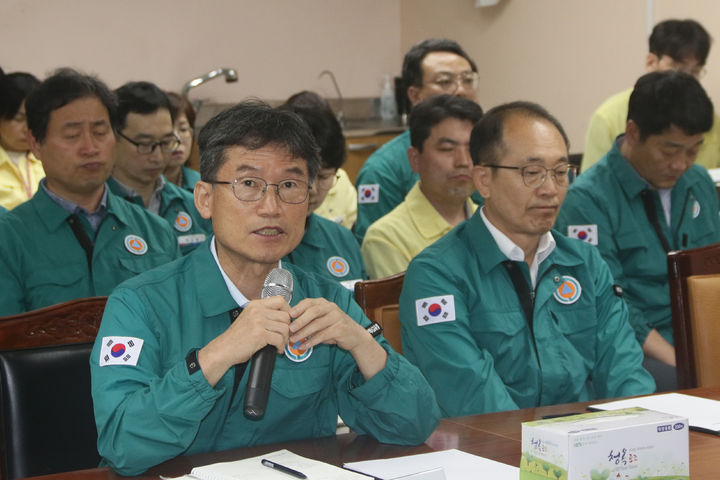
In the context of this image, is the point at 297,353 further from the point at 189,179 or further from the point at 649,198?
the point at 189,179

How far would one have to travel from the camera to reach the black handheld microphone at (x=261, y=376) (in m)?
1.42

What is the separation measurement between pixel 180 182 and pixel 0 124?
0.92 meters

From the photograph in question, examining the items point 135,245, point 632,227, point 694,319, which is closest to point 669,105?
point 632,227

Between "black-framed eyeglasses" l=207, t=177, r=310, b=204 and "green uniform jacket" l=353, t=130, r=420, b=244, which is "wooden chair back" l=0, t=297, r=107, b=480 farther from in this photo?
"green uniform jacket" l=353, t=130, r=420, b=244

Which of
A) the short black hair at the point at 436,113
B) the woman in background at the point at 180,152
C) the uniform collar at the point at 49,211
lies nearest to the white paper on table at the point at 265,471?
the uniform collar at the point at 49,211

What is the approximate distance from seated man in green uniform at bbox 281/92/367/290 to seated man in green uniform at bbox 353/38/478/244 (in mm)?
697

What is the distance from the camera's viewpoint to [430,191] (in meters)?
3.43

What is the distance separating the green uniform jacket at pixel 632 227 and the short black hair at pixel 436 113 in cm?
46

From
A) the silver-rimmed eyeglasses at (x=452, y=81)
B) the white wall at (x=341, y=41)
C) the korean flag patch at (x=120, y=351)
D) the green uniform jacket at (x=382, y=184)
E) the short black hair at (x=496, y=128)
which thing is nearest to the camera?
the korean flag patch at (x=120, y=351)

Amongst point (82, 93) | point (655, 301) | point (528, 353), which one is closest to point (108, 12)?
point (82, 93)

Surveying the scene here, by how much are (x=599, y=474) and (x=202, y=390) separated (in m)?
0.67

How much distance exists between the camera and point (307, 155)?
186 centimetres

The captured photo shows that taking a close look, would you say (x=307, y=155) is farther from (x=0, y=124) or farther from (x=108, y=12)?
(x=108, y=12)

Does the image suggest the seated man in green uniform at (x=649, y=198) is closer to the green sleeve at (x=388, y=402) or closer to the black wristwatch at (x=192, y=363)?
the green sleeve at (x=388, y=402)
